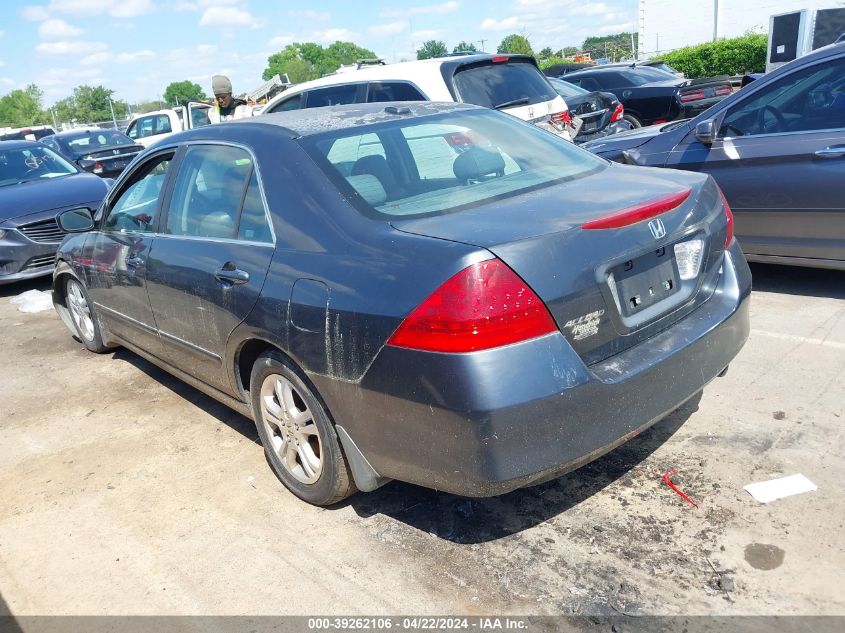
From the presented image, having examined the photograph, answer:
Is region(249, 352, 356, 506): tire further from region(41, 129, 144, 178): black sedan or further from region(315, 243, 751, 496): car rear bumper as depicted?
region(41, 129, 144, 178): black sedan

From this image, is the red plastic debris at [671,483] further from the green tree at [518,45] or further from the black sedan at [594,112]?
the green tree at [518,45]

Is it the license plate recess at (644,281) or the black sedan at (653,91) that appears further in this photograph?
the black sedan at (653,91)

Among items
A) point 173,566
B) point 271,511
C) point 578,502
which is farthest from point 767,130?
point 173,566

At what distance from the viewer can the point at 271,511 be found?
3.33m

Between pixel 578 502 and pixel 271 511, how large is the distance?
4.40ft

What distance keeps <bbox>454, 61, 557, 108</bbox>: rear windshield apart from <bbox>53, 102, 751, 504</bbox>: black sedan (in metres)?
3.54

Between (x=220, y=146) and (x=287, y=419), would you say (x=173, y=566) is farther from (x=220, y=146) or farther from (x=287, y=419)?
(x=220, y=146)

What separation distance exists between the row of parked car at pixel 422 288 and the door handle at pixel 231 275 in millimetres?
14

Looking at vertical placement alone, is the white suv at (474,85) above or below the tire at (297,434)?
above

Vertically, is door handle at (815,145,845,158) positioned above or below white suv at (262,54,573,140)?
below

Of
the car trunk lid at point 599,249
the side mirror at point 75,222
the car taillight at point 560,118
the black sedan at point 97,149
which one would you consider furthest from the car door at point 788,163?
the black sedan at point 97,149

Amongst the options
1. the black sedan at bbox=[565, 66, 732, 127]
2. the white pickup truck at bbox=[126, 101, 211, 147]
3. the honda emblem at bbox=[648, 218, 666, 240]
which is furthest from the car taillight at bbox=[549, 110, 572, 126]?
the white pickup truck at bbox=[126, 101, 211, 147]

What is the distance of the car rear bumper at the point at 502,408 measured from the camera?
239 centimetres

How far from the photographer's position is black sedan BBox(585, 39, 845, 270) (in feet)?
16.0
